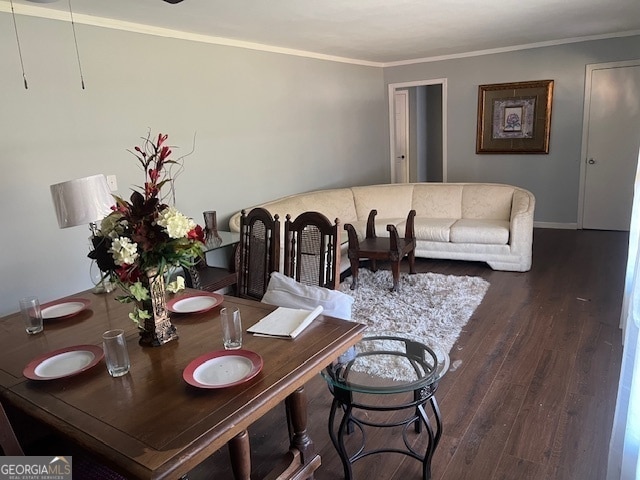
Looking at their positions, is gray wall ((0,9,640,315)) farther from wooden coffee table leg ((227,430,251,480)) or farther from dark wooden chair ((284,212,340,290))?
wooden coffee table leg ((227,430,251,480))

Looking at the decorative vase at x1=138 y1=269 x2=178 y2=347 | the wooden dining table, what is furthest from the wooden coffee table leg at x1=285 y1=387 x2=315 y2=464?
the decorative vase at x1=138 y1=269 x2=178 y2=347

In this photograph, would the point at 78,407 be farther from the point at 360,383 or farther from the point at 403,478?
the point at 403,478

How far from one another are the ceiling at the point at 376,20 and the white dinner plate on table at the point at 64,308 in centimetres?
174

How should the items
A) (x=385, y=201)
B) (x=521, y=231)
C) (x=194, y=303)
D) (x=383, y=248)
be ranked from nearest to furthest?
1. (x=194, y=303)
2. (x=383, y=248)
3. (x=521, y=231)
4. (x=385, y=201)

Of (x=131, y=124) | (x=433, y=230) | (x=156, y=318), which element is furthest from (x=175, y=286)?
(x=433, y=230)

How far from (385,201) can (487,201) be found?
1153mm

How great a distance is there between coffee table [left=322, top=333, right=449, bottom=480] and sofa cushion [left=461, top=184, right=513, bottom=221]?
10.4ft

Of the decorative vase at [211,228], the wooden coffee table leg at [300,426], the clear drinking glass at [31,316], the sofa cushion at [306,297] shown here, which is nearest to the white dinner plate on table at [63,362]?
the clear drinking glass at [31,316]

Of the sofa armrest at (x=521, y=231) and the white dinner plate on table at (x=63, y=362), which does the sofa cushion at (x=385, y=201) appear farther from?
the white dinner plate on table at (x=63, y=362)

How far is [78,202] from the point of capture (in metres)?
2.21

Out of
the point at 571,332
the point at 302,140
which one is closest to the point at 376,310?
the point at 571,332

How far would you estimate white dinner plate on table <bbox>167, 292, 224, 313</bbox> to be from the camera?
194 cm

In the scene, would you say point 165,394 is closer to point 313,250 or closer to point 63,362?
point 63,362

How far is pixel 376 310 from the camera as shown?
3.67 meters
